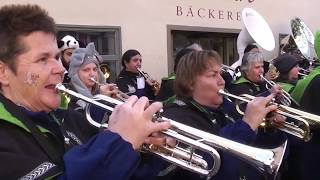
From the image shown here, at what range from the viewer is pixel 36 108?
1.91 metres

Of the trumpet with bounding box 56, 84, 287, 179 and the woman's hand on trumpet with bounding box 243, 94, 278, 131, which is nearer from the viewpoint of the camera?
the trumpet with bounding box 56, 84, 287, 179

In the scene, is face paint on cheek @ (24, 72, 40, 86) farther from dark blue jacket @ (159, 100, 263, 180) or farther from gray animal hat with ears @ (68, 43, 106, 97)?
gray animal hat with ears @ (68, 43, 106, 97)

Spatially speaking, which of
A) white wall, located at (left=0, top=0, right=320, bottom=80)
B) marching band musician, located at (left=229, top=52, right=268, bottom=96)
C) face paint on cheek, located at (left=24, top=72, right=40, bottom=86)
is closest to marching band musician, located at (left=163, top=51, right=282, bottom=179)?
face paint on cheek, located at (left=24, top=72, right=40, bottom=86)

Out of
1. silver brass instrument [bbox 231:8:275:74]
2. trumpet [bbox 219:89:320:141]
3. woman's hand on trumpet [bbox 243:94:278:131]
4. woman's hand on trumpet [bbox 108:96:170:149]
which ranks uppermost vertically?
silver brass instrument [bbox 231:8:275:74]

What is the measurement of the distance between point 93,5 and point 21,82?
5379 mm

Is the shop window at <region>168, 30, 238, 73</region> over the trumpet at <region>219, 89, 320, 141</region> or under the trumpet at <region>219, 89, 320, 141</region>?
over

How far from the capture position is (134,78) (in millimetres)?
6598

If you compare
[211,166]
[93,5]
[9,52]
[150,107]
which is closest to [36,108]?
[9,52]

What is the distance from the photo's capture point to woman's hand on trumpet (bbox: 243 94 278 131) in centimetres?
271

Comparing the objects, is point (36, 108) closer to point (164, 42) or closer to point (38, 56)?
point (38, 56)

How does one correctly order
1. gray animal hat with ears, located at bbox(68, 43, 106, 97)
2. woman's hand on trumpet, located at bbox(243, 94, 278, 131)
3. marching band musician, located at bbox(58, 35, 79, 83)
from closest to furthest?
woman's hand on trumpet, located at bbox(243, 94, 278, 131) < gray animal hat with ears, located at bbox(68, 43, 106, 97) < marching band musician, located at bbox(58, 35, 79, 83)

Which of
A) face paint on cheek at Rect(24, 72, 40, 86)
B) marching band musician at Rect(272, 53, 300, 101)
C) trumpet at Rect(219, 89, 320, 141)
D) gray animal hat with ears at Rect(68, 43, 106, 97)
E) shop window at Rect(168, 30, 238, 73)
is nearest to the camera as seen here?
face paint on cheek at Rect(24, 72, 40, 86)

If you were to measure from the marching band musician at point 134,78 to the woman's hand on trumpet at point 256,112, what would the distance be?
12.2 ft

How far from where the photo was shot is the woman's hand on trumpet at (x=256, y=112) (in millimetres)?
2711
